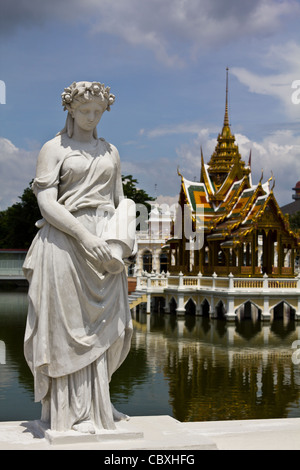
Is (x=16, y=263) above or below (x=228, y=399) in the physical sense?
above

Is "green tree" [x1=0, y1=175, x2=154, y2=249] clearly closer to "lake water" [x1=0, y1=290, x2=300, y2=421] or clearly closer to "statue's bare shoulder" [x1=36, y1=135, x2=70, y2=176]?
"lake water" [x1=0, y1=290, x2=300, y2=421]

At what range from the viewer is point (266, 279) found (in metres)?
21.6

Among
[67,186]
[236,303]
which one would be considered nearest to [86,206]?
[67,186]

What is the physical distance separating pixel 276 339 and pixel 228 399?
791 centimetres

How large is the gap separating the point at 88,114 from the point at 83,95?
131 millimetres

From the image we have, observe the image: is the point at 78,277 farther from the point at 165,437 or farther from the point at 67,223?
the point at 165,437

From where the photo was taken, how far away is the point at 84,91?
438cm

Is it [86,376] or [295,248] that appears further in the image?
[295,248]

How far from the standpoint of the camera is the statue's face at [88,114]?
4430 mm

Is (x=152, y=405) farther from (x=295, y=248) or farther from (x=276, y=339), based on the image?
(x=295, y=248)

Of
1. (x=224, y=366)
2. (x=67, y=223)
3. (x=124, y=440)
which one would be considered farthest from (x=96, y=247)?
(x=224, y=366)

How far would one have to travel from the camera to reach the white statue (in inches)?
164
